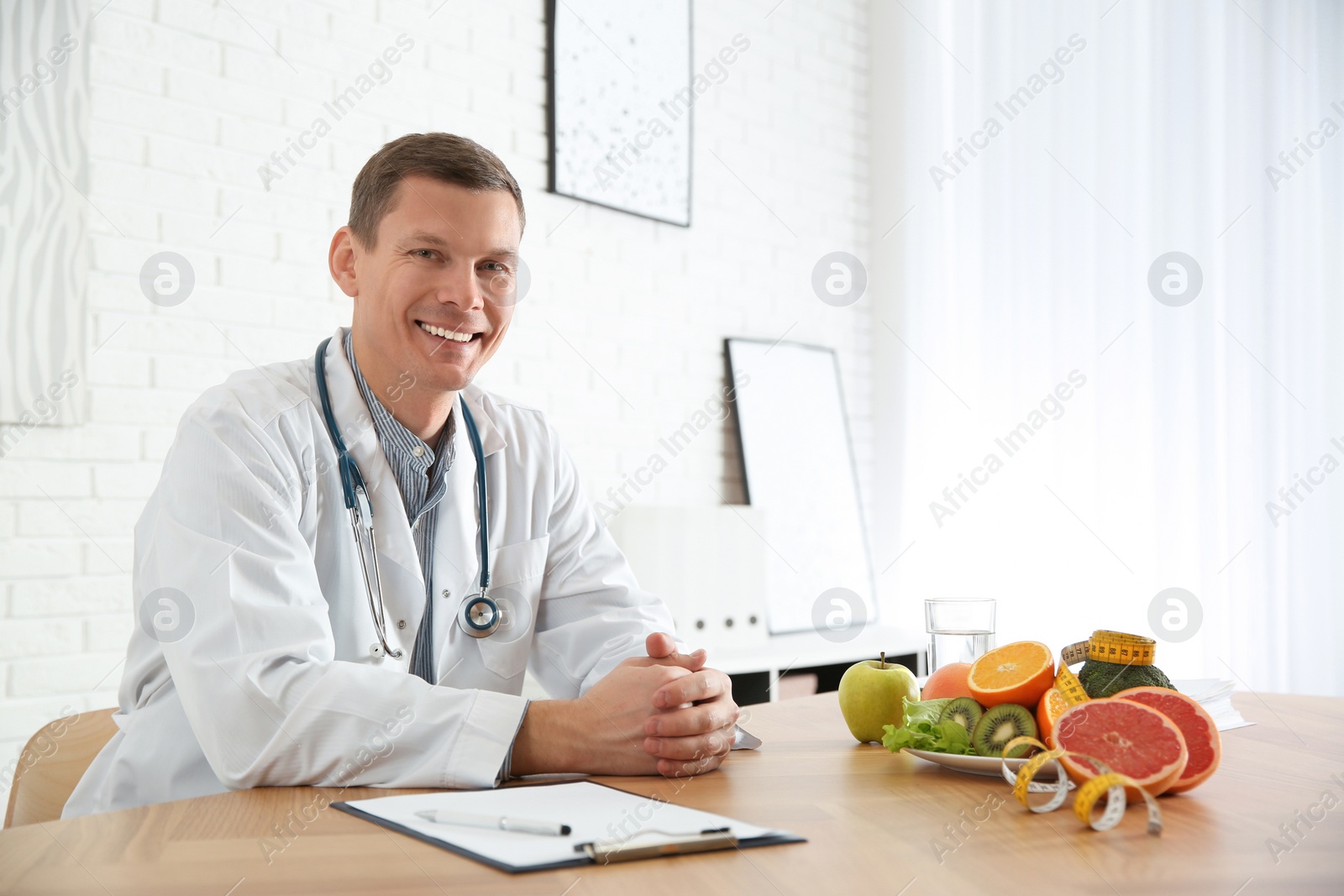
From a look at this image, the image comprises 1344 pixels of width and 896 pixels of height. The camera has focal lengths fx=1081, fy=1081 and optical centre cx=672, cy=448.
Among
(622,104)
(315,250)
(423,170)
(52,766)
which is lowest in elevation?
(52,766)

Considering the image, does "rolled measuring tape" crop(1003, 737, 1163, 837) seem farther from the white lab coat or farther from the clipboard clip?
the white lab coat

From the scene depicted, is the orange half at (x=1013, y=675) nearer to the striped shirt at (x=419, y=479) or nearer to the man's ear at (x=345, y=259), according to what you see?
the striped shirt at (x=419, y=479)

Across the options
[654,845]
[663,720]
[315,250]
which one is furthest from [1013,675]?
[315,250]

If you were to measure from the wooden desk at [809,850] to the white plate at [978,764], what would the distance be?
2 cm

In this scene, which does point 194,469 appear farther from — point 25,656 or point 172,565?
point 25,656

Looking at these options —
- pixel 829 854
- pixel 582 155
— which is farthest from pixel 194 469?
pixel 582 155

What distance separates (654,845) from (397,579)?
803 mm

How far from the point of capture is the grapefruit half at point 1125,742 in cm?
112

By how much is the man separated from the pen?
187mm

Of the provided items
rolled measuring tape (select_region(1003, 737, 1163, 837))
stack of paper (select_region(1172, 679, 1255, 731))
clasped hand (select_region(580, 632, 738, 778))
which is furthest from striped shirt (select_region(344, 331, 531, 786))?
stack of paper (select_region(1172, 679, 1255, 731))

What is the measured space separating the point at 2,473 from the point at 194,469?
121 centimetres

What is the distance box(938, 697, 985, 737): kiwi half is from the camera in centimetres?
126

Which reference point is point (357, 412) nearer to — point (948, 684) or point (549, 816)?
Answer: point (549, 816)

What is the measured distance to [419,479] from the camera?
1773 mm
